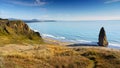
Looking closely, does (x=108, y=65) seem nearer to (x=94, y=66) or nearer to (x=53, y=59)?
(x=94, y=66)

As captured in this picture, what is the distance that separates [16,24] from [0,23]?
9.50m

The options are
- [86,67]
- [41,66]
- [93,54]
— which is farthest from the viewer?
[93,54]

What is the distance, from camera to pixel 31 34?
96188 millimetres

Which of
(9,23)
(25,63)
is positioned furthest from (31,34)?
(25,63)

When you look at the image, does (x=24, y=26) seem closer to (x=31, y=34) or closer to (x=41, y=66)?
(x=31, y=34)

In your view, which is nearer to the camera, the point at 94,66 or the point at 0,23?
the point at 94,66

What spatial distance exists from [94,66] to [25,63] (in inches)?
265

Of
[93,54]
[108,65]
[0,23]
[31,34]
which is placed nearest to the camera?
[108,65]

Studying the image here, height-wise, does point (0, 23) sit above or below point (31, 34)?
above

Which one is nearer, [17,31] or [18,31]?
[17,31]

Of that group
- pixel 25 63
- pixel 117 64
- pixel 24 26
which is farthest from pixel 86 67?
pixel 24 26

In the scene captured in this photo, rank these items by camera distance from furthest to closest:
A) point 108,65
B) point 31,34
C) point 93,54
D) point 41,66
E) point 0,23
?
point 31,34, point 0,23, point 93,54, point 108,65, point 41,66

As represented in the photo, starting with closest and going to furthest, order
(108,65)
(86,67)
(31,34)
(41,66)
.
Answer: (41,66), (86,67), (108,65), (31,34)

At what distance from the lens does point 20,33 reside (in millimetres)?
95188
